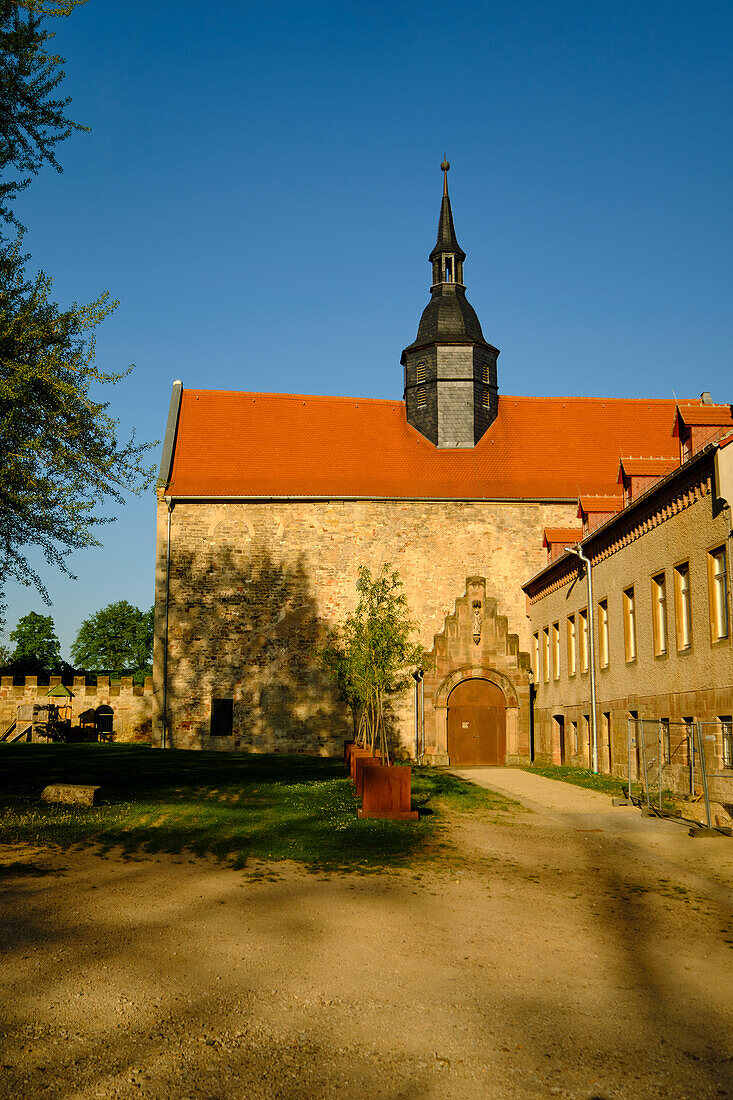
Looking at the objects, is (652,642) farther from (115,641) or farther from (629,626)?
(115,641)

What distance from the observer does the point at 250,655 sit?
3197 cm

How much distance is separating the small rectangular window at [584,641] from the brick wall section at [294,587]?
672cm

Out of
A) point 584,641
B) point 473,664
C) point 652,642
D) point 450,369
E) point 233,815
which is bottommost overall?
point 233,815

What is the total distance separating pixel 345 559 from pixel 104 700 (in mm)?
16638

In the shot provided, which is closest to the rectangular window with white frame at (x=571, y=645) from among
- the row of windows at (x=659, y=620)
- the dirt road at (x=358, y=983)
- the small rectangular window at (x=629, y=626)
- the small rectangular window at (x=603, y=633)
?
the row of windows at (x=659, y=620)

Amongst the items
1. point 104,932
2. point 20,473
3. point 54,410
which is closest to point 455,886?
point 104,932

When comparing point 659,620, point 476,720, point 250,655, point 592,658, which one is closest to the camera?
point 659,620

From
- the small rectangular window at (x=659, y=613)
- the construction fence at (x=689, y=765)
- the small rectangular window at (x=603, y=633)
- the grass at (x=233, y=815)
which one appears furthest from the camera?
the small rectangular window at (x=603, y=633)

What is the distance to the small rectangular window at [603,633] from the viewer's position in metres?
23.3

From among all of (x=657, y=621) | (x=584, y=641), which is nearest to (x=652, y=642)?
(x=657, y=621)

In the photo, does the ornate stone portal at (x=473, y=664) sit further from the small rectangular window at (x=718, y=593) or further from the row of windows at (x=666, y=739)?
the small rectangular window at (x=718, y=593)

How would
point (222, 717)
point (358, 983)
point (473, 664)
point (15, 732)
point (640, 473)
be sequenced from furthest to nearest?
1. point (15, 732)
2. point (222, 717)
3. point (473, 664)
4. point (640, 473)
5. point (358, 983)

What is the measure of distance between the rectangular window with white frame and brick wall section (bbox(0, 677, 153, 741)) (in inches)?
828

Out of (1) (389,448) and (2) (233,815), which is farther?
(1) (389,448)
